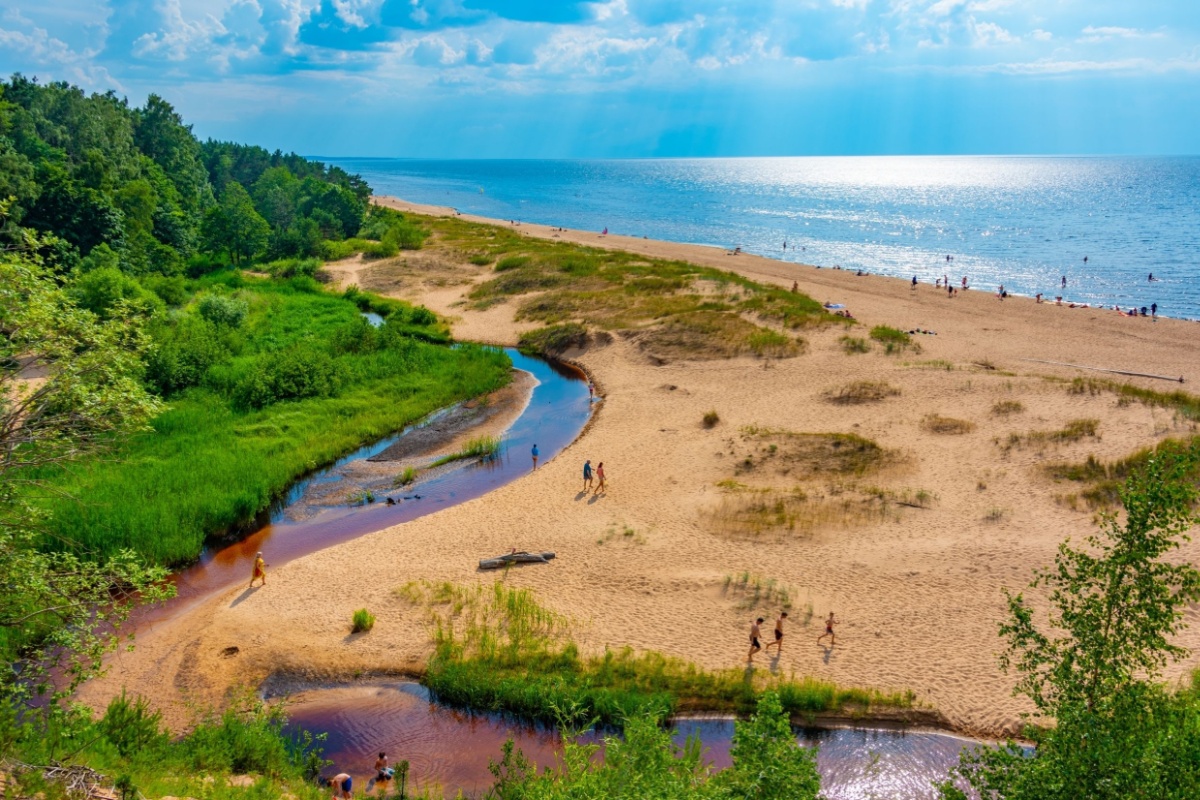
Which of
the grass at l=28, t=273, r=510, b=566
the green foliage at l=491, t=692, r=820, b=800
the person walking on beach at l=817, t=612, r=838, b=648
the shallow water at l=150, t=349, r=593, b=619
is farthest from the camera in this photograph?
the shallow water at l=150, t=349, r=593, b=619

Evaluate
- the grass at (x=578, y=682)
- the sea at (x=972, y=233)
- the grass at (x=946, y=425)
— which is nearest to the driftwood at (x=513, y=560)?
the grass at (x=578, y=682)

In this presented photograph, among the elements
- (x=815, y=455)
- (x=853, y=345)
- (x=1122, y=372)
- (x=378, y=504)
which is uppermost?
(x=1122, y=372)

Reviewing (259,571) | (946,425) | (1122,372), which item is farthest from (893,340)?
(259,571)

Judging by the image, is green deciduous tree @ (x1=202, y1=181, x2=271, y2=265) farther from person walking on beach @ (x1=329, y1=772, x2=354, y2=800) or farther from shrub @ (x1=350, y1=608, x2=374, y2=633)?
person walking on beach @ (x1=329, y1=772, x2=354, y2=800)

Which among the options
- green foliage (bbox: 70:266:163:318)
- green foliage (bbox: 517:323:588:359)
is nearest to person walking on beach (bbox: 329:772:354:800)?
green foliage (bbox: 517:323:588:359)

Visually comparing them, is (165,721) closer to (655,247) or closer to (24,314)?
(24,314)

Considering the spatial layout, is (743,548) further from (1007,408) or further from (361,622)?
(1007,408)
